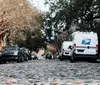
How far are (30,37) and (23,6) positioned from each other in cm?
2891

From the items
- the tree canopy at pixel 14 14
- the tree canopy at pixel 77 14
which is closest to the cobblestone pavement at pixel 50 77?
the tree canopy at pixel 77 14

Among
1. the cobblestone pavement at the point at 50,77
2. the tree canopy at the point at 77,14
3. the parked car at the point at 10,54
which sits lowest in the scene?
the cobblestone pavement at the point at 50,77

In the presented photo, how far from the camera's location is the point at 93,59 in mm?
32469

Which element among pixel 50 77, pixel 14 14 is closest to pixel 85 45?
pixel 50 77

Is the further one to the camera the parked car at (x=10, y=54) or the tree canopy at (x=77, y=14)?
the tree canopy at (x=77, y=14)

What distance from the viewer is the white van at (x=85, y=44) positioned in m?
30.7

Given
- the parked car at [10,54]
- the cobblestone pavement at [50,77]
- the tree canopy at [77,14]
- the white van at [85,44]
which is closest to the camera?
the cobblestone pavement at [50,77]

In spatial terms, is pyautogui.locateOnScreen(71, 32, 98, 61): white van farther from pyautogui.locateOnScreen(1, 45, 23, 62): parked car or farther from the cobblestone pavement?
the cobblestone pavement

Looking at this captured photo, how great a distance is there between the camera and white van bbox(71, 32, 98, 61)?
3072 cm

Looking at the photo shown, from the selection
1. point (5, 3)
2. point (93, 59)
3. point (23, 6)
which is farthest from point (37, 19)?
point (93, 59)

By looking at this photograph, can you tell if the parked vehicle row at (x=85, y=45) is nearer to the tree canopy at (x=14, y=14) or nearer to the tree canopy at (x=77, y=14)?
the tree canopy at (x=77, y=14)

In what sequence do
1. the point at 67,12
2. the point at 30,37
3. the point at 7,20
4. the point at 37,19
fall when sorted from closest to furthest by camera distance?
the point at 67,12
the point at 7,20
the point at 37,19
the point at 30,37

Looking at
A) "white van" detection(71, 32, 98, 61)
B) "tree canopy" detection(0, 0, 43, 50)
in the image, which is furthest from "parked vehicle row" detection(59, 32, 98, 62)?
"tree canopy" detection(0, 0, 43, 50)

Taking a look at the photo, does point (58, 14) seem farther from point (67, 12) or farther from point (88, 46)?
point (88, 46)
